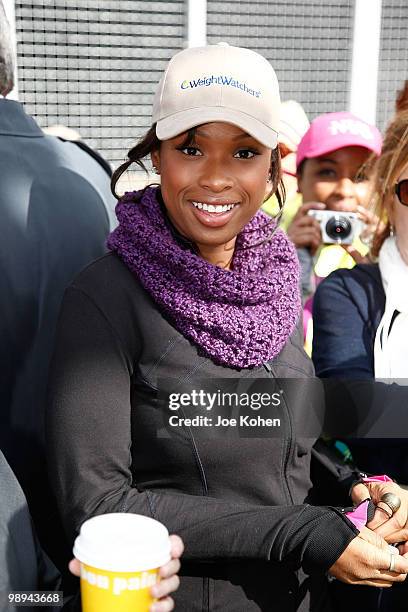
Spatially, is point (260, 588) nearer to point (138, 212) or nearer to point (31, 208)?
point (138, 212)

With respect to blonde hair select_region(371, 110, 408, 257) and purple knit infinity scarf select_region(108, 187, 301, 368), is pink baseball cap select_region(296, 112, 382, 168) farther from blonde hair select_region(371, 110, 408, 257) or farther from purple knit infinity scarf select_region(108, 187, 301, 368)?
purple knit infinity scarf select_region(108, 187, 301, 368)

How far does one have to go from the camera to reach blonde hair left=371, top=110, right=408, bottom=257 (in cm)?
164

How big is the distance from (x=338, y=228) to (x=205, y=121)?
1.31 m

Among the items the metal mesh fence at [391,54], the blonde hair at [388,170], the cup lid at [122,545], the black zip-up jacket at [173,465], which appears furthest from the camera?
the metal mesh fence at [391,54]

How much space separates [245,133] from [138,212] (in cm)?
22

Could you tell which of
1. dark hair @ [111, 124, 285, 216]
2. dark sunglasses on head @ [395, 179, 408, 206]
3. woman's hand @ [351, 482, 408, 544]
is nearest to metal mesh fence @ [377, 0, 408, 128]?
dark sunglasses on head @ [395, 179, 408, 206]

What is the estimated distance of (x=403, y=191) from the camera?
A: 1.62 m

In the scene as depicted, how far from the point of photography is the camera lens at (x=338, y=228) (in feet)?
8.09

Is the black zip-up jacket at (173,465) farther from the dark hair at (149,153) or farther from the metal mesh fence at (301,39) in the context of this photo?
the metal mesh fence at (301,39)

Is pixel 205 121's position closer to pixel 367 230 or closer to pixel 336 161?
pixel 367 230

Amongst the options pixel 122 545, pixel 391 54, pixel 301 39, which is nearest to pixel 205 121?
pixel 122 545

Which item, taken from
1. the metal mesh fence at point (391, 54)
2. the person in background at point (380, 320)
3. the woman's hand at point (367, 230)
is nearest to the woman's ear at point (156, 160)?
the person in background at point (380, 320)

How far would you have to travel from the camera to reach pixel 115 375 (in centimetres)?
114

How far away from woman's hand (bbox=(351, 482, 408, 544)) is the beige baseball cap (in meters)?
0.63
